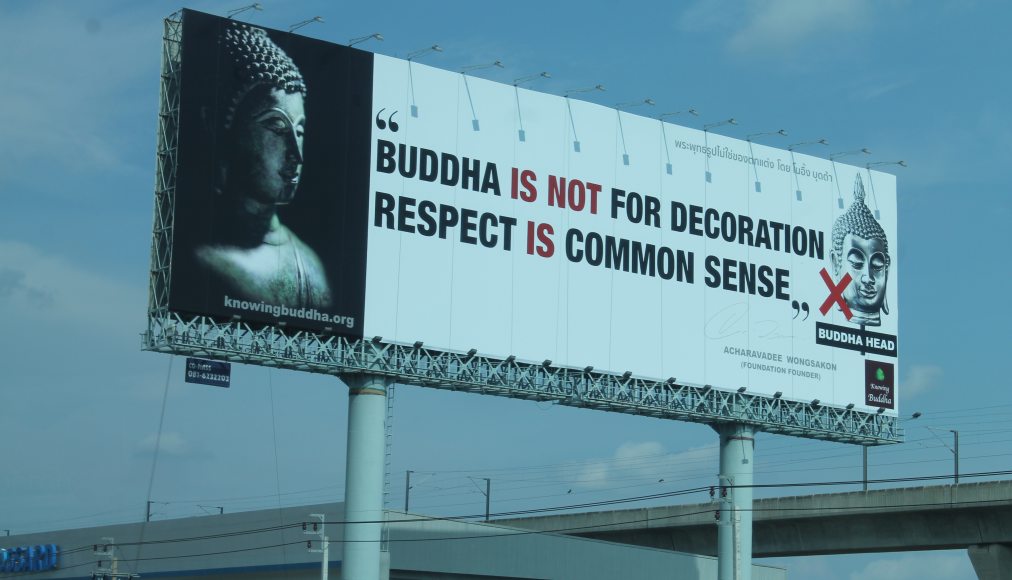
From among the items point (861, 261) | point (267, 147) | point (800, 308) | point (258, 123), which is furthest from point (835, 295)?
point (258, 123)

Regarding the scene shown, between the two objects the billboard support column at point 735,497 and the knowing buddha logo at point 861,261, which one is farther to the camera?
the knowing buddha logo at point 861,261

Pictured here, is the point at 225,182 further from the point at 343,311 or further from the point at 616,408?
the point at 616,408

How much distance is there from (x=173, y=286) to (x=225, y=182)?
3.39 meters

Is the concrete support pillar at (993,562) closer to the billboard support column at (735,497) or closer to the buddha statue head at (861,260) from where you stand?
the buddha statue head at (861,260)

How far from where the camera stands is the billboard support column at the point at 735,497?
51.0 m

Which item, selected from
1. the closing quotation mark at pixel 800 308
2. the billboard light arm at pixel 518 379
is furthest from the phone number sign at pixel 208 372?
the closing quotation mark at pixel 800 308

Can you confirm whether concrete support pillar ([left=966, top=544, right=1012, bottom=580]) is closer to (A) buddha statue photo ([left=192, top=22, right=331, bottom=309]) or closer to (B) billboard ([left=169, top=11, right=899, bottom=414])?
(B) billboard ([left=169, top=11, right=899, bottom=414])

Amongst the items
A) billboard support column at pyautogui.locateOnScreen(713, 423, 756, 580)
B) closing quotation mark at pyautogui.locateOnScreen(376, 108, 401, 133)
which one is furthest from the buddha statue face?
billboard support column at pyautogui.locateOnScreen(713, 423, 756, 580)

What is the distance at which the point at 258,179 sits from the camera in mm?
44594

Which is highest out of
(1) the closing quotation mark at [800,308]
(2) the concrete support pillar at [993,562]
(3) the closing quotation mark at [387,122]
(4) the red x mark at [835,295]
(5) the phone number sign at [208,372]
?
(3) the closing quotation mark at [387,122]

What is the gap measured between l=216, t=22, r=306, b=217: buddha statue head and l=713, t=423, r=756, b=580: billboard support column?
57.0 ft

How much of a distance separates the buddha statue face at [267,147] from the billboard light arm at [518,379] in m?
3.82

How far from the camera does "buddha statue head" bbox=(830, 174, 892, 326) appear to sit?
56.0 metres

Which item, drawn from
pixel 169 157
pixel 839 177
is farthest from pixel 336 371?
pixel 839 177
